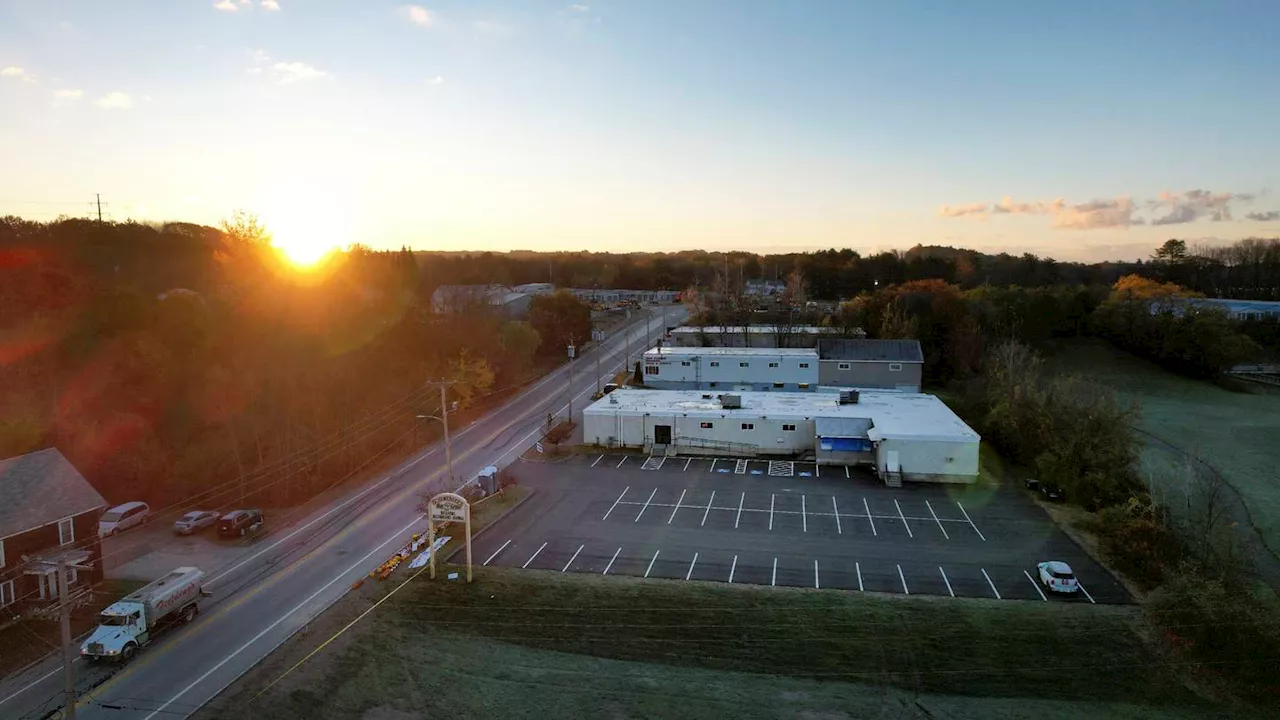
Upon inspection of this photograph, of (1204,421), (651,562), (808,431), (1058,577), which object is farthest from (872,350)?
(651,562)

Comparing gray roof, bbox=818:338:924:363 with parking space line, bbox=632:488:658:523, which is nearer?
parking space line, bbox=632:488:658:523

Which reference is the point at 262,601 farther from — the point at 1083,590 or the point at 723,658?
the point at 1083,590

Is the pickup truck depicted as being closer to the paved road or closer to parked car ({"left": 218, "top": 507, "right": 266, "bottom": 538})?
the paved road

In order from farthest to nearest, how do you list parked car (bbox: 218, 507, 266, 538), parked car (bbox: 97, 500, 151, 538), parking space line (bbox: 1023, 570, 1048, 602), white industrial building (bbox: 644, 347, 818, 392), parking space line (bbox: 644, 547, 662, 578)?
white industrial building (bbox: 644, 347, 818, 392) < parked car (bbox: 97, 500, 151, 538) < parked car (bbox: 218, 507, 266, 538) < parking space line (bbox: 644, 547, 662, 578) < parking space line (bbox: 1023, 570, 1048, 602)

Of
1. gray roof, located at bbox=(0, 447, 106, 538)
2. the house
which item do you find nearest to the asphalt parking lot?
the house

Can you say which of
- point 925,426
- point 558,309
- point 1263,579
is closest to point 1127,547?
point 1263,579

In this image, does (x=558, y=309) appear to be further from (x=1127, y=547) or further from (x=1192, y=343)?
(x=1192, y=343)
